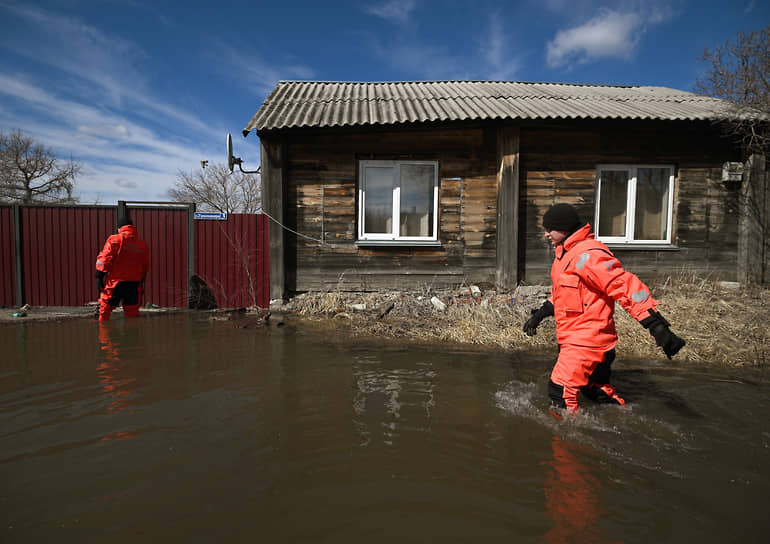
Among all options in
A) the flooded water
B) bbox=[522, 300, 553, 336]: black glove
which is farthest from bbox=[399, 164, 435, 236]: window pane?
bbox=[522, 300, 553, 336]: black glove

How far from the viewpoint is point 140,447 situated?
235cm

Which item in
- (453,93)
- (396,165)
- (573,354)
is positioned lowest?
(573,354)

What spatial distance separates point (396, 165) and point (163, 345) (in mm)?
4879

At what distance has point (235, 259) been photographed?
24.5 feet

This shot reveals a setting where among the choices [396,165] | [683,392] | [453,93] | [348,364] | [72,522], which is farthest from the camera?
[453,93]

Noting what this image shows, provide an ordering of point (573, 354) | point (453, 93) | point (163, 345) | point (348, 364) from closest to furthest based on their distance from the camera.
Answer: point (573, 354) < point (348, 364) < point (163, 345) < point (453, 93)

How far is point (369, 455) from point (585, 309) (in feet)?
5.73

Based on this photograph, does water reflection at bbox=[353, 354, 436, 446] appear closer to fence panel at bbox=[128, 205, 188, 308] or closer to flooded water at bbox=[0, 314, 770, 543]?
flooded water at bbox=[0, 314, 770, 543]

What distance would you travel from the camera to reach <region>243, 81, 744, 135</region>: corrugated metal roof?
688 cm

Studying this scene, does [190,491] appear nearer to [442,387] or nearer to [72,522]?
[72,522]

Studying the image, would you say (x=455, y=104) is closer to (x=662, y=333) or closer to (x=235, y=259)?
(x=235, y=259)

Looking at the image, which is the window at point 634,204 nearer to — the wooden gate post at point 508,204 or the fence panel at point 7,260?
the wooden gate post at point 508,204

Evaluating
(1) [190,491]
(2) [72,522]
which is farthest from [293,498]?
(2) [72,522]

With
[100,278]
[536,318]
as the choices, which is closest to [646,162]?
[536,318]
